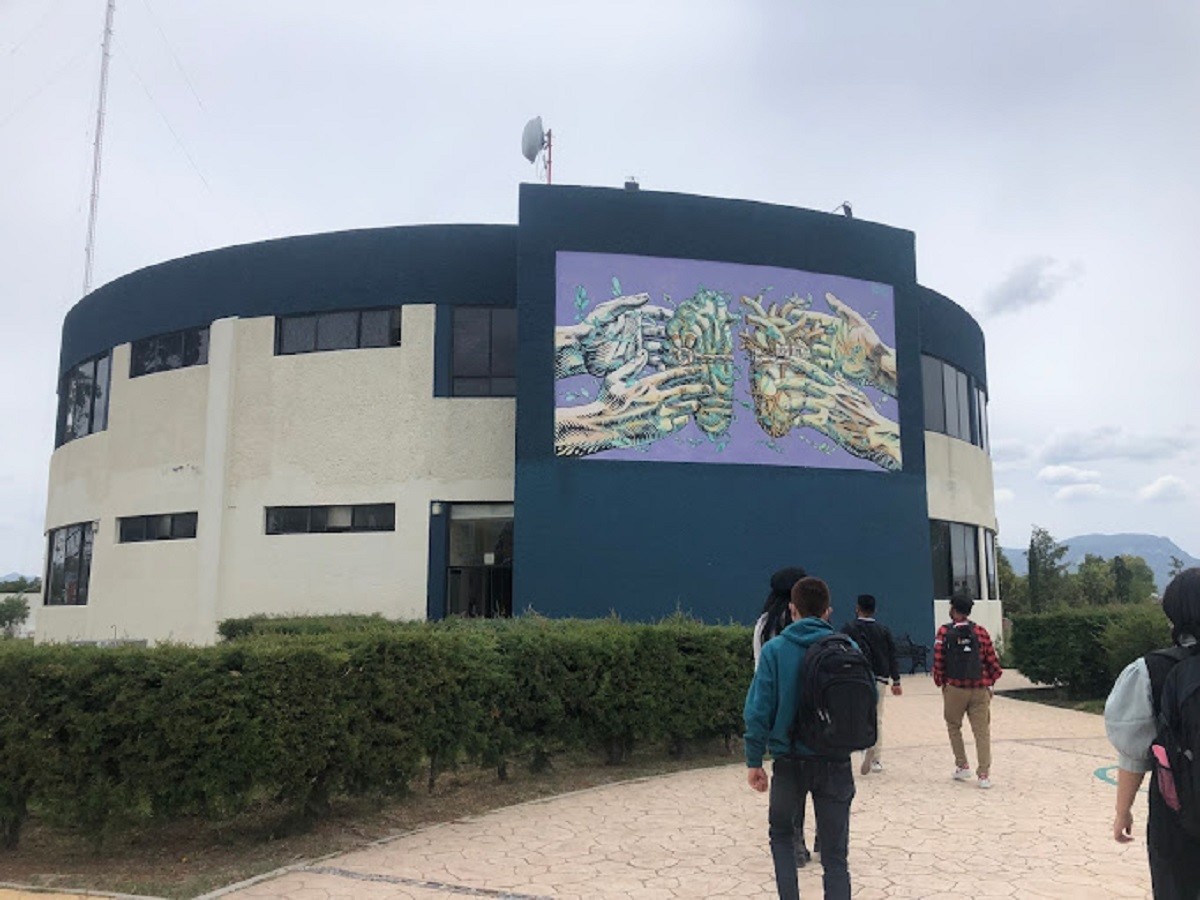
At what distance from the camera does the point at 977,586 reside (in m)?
25.1

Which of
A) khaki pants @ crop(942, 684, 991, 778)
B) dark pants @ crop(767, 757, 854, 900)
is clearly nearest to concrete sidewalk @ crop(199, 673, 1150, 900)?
khaki pants @ crop(942, 684, 991, 778)

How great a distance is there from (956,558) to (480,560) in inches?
474

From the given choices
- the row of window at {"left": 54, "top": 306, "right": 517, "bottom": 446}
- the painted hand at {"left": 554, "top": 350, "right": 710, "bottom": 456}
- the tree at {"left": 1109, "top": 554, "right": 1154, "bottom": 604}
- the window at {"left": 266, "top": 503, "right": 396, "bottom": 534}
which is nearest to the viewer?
the painted hand at {"left": 554, "top": 350, "right": 710, "bottom": 456}

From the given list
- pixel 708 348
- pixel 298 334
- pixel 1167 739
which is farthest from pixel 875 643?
pixel 298 334

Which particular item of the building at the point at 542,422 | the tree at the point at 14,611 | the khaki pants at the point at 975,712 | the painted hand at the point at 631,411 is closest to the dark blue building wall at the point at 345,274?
the building at the point at 542,422

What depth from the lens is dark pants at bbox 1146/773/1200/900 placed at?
138 inches

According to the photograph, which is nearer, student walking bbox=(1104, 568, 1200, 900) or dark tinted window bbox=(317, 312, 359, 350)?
student walking bbox=(1104, 568, 1200, 900)

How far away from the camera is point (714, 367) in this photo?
760 inches

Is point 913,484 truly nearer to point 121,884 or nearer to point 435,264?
point 435,264

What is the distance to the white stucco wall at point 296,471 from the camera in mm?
19672

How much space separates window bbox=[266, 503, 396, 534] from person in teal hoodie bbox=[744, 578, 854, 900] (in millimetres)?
15549

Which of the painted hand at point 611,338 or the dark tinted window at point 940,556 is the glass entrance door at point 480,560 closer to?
the painted hand at point 611,338

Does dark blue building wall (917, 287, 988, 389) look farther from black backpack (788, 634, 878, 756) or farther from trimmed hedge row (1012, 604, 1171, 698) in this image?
black backpack (788, 634, 878, 756)

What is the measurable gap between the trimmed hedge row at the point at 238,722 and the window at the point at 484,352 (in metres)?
11.7
